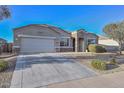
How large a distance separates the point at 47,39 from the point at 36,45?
6.55ft

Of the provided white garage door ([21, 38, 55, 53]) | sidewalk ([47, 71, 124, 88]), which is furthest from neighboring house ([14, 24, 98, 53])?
sidewalk ([47, 71, 124, 88])

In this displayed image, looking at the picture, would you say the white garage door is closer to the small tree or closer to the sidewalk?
the small tree

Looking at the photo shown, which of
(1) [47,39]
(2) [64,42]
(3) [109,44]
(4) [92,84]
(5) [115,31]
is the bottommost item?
(4) [92,84]

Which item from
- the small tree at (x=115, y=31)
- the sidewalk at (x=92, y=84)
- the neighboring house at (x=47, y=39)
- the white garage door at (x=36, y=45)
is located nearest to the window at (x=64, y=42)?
the neighboring house at (x=47, y=39)

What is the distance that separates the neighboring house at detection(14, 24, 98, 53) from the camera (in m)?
20.4

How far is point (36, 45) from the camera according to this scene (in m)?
21.6

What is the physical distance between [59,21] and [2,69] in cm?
2183

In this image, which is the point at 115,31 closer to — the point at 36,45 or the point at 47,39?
the point at 47,39

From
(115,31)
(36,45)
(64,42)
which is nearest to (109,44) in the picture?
(64,42)
